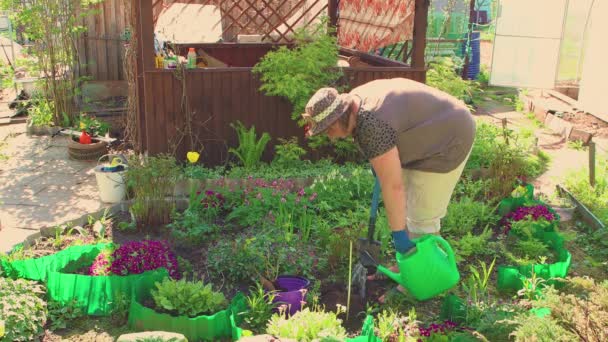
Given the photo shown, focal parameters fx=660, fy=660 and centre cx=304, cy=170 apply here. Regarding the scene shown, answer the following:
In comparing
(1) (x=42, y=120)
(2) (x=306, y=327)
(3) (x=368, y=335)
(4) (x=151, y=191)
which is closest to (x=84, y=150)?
(1) (x=42, y=120)

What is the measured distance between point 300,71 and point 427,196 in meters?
2.64

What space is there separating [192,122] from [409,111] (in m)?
3.17

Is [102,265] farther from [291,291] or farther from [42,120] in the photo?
[42,120]

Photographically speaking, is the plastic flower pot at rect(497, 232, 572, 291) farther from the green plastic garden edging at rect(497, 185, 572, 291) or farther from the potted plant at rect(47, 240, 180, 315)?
the potted plant at rect(47, 240, 180, 315)

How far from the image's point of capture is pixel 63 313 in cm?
391

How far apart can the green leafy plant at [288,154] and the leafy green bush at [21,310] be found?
113 inches

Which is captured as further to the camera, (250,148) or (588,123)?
(588,123)

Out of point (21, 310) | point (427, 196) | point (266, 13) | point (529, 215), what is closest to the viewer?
point (21, 310)

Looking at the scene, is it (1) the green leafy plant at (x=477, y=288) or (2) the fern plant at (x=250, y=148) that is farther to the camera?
(2) the fern plant at (x=250, y=148)

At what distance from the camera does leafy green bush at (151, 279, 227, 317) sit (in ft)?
12.3

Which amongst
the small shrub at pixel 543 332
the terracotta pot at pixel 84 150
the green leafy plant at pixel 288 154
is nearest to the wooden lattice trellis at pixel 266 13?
the terracotta pot at pixel 84 150

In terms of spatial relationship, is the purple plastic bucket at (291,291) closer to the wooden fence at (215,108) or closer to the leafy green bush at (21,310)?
the leafy green bush at (21,310)

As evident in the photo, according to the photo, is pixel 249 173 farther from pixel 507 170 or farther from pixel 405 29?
pixel 405 29

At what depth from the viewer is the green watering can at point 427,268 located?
3680mm
